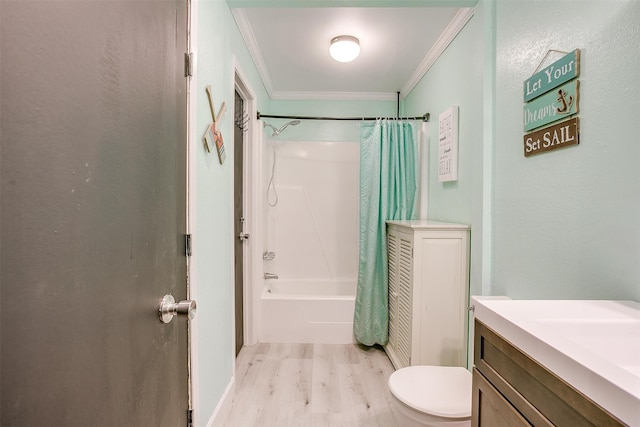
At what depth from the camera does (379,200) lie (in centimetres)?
259

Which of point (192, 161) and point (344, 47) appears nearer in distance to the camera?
point (192, 161)

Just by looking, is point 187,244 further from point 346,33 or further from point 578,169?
point 346,33

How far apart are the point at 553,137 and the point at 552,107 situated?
0.36 feet

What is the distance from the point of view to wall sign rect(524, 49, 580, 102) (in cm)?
103

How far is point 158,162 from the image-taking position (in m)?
0.82

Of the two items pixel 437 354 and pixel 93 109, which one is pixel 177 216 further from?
pixel 437 354

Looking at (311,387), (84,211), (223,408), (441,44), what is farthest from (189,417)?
(441,44)

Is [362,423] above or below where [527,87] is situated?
below

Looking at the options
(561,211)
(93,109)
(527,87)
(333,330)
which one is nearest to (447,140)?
(527,87)

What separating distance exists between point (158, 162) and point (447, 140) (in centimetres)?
194

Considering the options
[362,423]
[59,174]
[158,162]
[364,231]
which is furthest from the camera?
[364,231]

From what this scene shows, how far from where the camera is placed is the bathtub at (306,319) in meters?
2.76

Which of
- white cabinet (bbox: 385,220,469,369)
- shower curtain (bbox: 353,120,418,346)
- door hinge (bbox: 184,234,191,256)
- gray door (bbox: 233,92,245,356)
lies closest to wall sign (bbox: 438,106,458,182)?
shower curtain (bbox: 353,120,418,346)

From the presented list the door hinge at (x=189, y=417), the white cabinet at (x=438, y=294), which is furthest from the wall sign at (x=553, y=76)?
the door hinge at (x=189, y=417)
